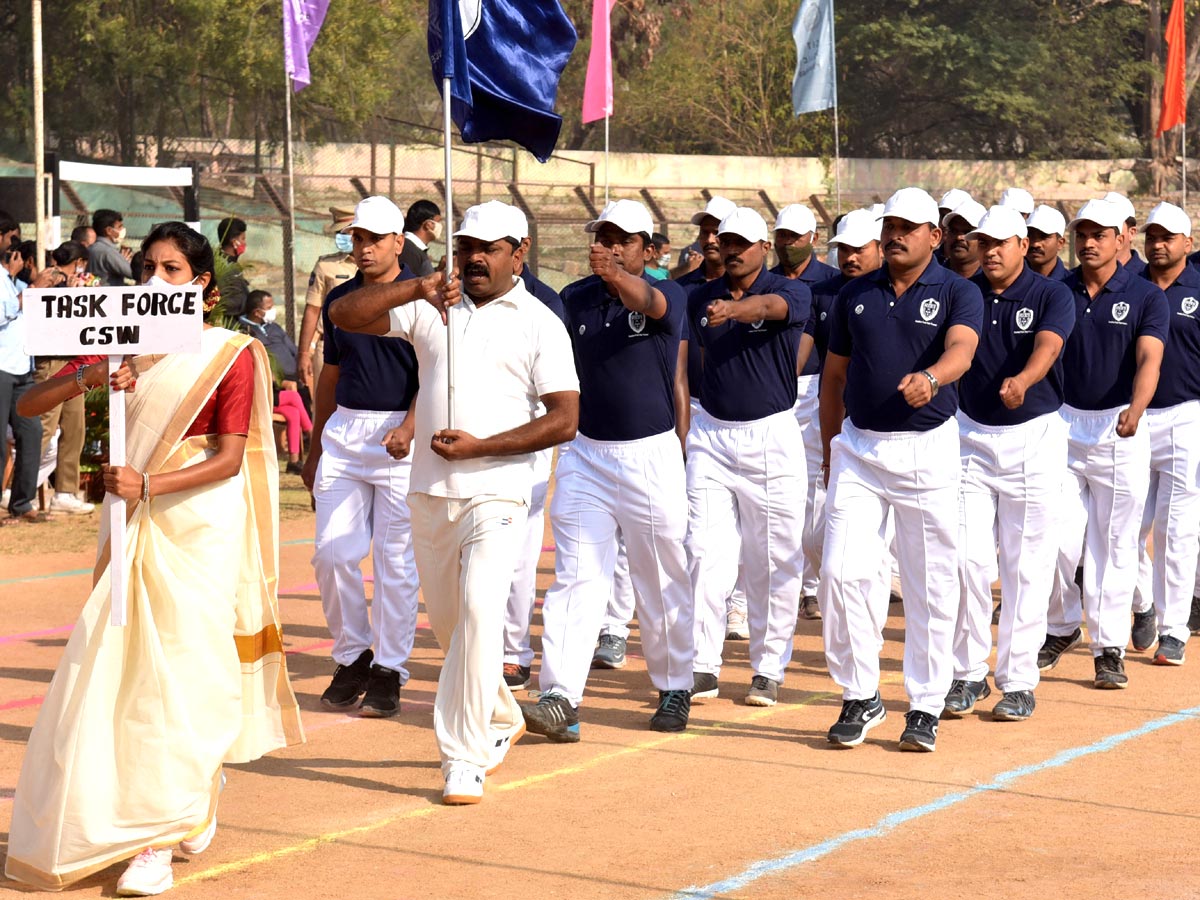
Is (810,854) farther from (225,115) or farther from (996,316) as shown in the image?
(225,115)

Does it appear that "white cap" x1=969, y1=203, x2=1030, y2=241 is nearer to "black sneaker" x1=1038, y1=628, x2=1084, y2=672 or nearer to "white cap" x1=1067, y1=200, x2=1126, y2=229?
"white cap" x1=1067, y1=200, x2=1126, y2=229

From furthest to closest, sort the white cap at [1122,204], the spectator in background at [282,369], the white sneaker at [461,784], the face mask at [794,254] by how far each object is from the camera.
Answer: the spectator in background at [282,369], the face mask at [794,254], the white cap at [1122,204], the white sneaker at [461,784]

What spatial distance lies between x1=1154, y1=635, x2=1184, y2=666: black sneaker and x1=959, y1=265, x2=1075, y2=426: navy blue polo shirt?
6.02 ft

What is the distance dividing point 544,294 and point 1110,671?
3.34m

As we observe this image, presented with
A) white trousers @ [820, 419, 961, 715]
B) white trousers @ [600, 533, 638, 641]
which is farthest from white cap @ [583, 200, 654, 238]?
white trousers @ [600, 533, 638, 641]

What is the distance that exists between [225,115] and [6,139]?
799 cm

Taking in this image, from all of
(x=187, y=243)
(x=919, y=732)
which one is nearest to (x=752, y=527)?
(x=919, y=732)

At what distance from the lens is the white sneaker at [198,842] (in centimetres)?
624

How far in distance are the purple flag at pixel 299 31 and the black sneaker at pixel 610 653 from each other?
1361 cm

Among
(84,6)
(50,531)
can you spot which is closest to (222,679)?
(50,531)

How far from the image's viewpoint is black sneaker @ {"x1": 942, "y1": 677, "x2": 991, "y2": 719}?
8727mm

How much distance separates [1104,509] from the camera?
9.82m

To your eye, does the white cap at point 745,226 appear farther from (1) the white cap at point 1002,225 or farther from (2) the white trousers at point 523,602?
(2) the white trousers at point 523,602

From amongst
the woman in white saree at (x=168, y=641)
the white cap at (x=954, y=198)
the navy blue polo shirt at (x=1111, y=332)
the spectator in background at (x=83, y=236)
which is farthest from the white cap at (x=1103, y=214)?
the spectator in background at (x=83, y=236)
